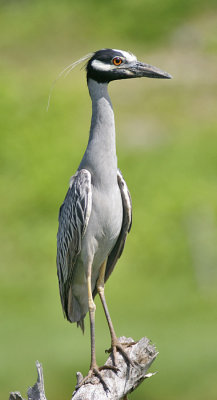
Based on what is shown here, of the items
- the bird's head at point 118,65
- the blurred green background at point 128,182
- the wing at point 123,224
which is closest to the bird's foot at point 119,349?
the wing at point 123,224

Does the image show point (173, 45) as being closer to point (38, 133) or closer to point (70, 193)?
point (38, 133)

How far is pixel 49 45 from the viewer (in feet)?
130

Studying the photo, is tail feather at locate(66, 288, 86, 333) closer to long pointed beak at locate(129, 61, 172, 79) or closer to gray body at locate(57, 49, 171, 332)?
gray body at locate(57, 49, 171, 332)

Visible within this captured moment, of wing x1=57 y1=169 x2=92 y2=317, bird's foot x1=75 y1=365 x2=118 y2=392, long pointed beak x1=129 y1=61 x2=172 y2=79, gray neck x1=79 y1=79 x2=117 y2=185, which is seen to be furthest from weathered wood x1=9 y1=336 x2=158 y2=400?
long pointed beak x1=129 y1=61 x2=172 y2=79

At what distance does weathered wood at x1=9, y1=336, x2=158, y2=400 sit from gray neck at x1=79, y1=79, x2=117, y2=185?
1.40 m

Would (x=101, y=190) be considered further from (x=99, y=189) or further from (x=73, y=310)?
(x=73, y=310)

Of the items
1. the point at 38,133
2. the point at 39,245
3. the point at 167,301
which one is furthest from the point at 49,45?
the point at 167,301

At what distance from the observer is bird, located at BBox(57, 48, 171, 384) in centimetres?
805

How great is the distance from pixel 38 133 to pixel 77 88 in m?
3.69

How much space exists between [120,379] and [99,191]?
1.54 metres

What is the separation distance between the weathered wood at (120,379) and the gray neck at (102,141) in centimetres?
140

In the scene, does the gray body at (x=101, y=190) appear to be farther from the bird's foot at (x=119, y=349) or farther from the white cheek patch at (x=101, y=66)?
the bird's foot at (x=119, y=349)

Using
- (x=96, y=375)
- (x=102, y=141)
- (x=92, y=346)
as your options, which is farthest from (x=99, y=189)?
(x=96, y=375)

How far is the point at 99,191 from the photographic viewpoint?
818 centimetres
